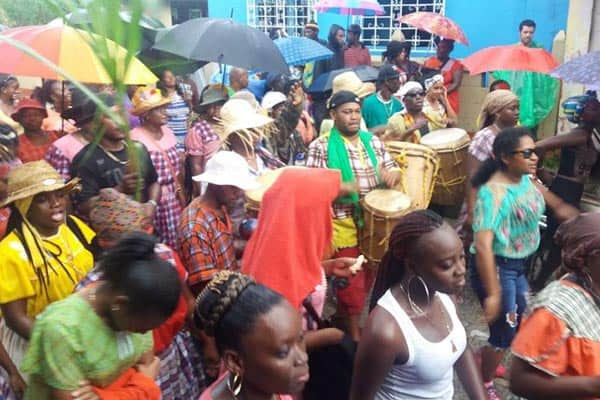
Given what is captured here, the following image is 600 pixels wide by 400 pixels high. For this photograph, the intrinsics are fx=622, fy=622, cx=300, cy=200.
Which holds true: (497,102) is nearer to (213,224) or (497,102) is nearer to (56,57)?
(213,224)

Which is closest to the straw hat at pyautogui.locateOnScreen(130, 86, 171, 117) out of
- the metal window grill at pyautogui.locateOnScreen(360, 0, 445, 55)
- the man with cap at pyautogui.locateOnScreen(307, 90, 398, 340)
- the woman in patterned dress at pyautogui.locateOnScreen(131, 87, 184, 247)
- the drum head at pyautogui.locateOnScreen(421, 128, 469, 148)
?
the woman in patterned dress at pyautogui.locateOnScreen(131, 87, 184, 247)

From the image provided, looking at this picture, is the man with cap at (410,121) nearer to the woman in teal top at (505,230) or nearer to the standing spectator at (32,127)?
the woman in teal top at (505,230)

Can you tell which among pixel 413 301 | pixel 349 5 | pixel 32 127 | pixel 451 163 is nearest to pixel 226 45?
pixel 32 127

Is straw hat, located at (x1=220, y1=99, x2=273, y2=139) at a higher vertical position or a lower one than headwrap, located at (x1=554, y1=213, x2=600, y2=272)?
higher

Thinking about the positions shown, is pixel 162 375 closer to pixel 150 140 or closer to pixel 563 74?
pixel 150 140

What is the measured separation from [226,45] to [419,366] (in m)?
3.96

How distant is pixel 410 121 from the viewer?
20.6 feet

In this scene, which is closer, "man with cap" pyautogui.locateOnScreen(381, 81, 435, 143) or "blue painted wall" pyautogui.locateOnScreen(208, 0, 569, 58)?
"man with cap" pyautogui.locateOnScreen(381, 81, 435, 143)

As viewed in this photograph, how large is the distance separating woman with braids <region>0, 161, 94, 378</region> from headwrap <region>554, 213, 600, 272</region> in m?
2.01

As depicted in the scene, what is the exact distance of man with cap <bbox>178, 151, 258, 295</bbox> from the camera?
303 centimetres

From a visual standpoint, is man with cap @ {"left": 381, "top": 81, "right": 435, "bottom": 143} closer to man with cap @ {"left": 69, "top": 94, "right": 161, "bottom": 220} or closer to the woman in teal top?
the woman in teal top

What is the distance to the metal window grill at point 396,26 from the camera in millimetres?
11133

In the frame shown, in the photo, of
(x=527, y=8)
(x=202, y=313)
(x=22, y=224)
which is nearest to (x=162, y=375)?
(x=22, y=224)

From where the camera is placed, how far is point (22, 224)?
2719mm
